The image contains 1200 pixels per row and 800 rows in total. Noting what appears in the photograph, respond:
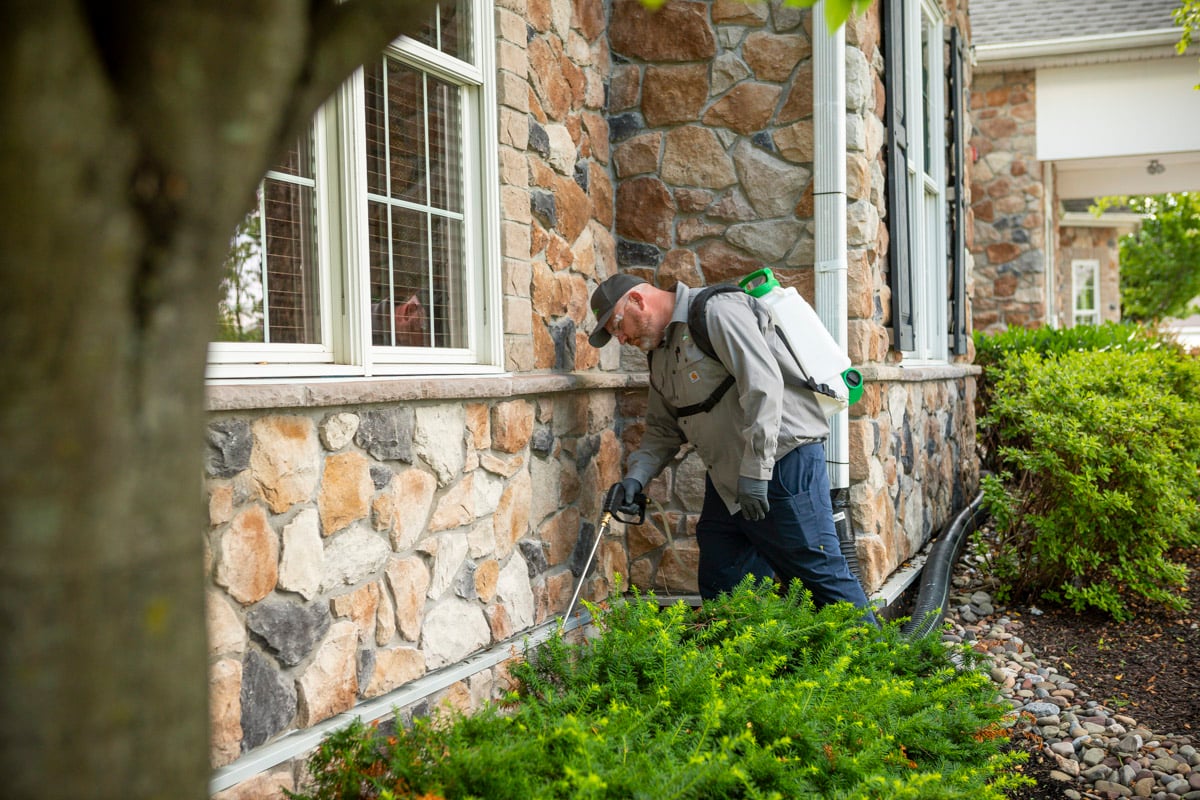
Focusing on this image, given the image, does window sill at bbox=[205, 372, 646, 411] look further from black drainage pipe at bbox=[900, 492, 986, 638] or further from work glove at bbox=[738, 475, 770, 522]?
black drainage pipe at bbox=[900, 492, 986, 638]

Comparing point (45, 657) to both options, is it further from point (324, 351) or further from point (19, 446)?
point (324, 351)

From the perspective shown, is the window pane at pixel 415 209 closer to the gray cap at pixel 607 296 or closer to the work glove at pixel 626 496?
A: the gray cap at pixel 607 296

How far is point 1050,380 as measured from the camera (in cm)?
627

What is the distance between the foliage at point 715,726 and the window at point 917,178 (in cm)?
274

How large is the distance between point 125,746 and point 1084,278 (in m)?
24.4

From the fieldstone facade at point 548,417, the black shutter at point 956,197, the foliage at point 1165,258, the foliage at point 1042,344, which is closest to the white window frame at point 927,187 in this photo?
the black shutter at point 956,197

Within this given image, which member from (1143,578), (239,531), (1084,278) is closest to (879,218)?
(1143,578)

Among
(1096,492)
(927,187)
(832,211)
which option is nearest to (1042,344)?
(927,187)

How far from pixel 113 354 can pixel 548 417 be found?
3474mm

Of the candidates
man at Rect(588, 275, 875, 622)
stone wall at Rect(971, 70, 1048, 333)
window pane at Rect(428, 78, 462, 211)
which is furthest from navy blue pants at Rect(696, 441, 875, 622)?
stone wall at Rect(971, 70, 1048, 333)

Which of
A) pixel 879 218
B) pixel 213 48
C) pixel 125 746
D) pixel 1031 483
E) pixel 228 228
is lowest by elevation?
pixel 1031 483

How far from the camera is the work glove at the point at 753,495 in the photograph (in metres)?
3.99

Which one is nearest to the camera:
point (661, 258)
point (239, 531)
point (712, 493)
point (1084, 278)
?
point (239, 531)

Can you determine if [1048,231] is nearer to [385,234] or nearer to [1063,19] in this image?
[1063,19]
